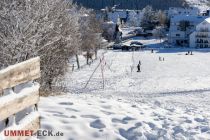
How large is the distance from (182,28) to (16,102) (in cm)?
10350

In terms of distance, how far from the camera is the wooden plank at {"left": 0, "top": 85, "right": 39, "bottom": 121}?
541 centimetres

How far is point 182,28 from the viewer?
107m

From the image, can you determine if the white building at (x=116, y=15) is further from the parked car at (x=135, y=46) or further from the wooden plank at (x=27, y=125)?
the wooden plank at (x=27, y=125)

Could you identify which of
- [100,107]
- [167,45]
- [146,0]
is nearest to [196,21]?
[167,45]

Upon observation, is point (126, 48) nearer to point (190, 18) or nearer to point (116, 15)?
point (190, 18)

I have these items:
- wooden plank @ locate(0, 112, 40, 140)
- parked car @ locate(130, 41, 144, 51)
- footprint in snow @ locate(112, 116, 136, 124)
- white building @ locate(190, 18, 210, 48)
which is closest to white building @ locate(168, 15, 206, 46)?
white building @ locate(190, 18, 210, 48)

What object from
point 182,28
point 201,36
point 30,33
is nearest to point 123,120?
point 30,33

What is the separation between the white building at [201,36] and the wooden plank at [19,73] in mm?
94065

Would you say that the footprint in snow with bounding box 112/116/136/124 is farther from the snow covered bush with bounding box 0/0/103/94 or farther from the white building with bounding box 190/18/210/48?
the white building with bounding box 190/18/210/48

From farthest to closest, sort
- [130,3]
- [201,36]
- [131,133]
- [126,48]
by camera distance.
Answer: [130,3] < [201,36] < [126,48] < [131,133]

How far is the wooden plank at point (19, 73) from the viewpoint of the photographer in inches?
215

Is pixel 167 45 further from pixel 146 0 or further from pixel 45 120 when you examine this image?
pixel 45 120

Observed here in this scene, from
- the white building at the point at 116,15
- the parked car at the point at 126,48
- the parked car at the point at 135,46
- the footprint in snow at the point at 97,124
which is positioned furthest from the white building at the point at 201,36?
the footprint in snow at the point at 97,124

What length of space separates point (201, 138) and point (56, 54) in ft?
54.0
